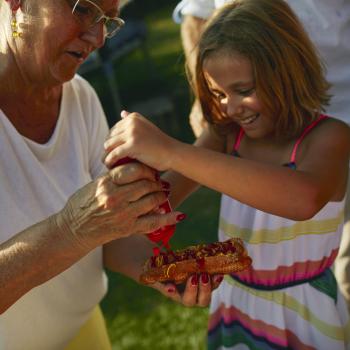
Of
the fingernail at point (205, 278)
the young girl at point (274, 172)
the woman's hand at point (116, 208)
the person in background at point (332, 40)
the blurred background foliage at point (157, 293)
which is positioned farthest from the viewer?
the blurred background foliage at point (157, 293)

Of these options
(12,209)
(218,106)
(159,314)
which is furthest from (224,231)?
(159,314)

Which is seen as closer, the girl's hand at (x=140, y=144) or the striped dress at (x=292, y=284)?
the girl's hand at (x=140, y=144)

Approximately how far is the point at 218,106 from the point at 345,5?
0.82m

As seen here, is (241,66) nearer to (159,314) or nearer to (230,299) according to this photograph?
(230,299)

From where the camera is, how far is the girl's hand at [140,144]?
1644 mm

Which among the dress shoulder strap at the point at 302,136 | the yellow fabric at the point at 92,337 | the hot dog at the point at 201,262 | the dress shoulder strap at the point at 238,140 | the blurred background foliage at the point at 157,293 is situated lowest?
the blurred background foliage at the point at 157,293

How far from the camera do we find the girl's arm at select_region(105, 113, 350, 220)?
1.66 m

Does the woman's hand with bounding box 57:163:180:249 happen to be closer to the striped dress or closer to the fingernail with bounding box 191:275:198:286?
the fingernail with bounding box 191:275:198:286

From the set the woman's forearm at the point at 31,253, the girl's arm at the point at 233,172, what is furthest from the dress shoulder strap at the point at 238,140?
the woman's forearm at the point at 31,253

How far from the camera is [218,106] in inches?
84.0

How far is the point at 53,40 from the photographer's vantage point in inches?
71.6

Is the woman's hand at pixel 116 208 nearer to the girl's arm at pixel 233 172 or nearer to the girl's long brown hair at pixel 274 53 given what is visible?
the girl's arm at pixel 233 172

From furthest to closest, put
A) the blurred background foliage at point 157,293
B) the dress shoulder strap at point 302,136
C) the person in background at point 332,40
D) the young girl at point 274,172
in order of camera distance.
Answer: the blurred background foliage at point 157,293, the person in background at point 332,40, the dress shoulder strap at point 302,136, the young girl at point 274,172

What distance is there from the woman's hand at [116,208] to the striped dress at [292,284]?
1.68ft
